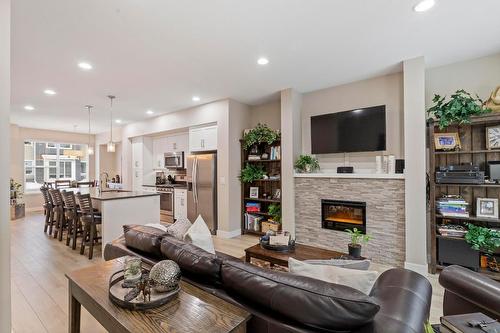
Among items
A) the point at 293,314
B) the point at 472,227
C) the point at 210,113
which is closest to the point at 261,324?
the point at 293,314

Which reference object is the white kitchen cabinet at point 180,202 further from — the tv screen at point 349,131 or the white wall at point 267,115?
the tv screen at point 349,131

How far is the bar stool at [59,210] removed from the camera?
4395 mm

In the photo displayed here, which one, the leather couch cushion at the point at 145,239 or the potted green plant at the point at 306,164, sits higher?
the potted green plant at the point at 306,164

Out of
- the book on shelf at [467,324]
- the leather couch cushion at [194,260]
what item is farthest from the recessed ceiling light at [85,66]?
the book on shelf at [467,324]

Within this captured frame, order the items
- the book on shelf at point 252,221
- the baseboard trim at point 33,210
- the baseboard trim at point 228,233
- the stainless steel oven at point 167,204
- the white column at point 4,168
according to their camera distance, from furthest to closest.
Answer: the baseboard trim at point 33,210 → the stainless steel oven at point 167,204 → the book on shelf at point 252,221 → the baseboard trim at point 228,233 → the white column at point 4,168

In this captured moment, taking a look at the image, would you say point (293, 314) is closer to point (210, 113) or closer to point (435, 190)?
point (435, 190)

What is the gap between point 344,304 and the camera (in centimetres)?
95

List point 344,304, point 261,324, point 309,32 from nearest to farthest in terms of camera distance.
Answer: point 344,304, point 261,324, point 309,32

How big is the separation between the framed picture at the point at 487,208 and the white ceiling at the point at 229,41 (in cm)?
184

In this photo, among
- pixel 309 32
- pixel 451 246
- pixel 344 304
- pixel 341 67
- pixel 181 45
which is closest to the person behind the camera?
pixel 344 304

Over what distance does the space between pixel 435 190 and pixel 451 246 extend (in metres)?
0.70

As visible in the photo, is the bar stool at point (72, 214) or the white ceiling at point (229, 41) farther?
the bar stool at point (72, 214)

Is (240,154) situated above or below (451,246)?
above

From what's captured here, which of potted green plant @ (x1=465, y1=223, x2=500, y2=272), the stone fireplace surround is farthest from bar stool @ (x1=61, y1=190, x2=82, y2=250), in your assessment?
potted green plant @ (x1=465, y1=223, x2=500, y2=272)
